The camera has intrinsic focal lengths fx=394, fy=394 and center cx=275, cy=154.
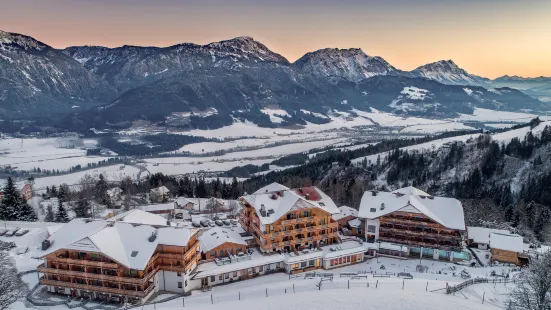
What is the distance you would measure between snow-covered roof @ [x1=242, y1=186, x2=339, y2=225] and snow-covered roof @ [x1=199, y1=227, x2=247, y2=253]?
489 cm

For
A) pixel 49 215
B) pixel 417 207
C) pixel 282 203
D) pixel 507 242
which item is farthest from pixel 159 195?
pixel 507 242

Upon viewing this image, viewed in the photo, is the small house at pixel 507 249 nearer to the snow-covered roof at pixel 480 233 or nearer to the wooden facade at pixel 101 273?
the snow-covered roof at pixel 480 233

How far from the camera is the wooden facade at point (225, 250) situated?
56875 millimetres

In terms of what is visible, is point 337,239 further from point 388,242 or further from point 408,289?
point 408,289

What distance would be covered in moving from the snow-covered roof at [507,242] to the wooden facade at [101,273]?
4602 centimetres

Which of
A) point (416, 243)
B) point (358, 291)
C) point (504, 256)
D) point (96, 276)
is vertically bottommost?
point (504, 256)

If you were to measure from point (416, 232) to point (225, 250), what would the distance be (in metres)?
31.0

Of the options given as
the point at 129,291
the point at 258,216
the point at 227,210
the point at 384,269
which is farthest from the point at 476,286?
the point at 227,210

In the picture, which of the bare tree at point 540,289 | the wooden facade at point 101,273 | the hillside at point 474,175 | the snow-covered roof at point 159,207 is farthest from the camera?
the snow-covered roof at point 159,207

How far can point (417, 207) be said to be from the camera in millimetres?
64375

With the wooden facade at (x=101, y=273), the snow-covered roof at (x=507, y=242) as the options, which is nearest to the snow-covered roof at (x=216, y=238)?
the wooden facade at (x=101, y=273)

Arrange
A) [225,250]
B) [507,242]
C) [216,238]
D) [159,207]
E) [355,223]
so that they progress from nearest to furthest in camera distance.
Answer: [225,250], [216,238], [507,242], [355,223], [159,207]

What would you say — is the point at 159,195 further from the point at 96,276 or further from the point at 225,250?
the point at 96,276

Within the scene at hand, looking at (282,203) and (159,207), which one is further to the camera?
(159,207)
